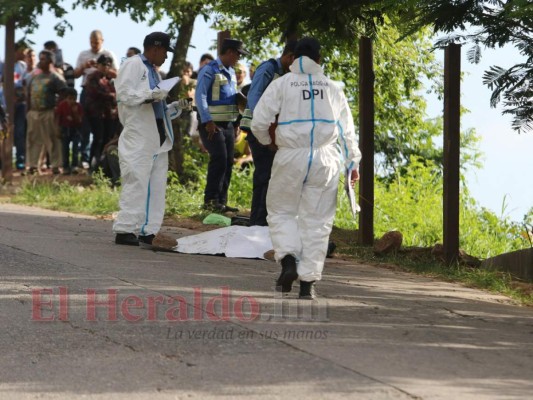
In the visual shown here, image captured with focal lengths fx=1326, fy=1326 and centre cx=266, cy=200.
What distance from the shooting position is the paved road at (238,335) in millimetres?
6805

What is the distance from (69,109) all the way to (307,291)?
1272 cm

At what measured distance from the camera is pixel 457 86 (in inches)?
509

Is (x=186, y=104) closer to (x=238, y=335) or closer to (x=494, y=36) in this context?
(x=494, y=36)

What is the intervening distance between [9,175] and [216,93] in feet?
22.5

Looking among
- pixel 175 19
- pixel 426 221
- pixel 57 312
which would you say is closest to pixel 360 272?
pixel 57 312

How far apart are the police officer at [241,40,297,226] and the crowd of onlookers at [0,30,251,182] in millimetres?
6748

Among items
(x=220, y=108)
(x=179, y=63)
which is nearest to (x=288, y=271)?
(x=220, y=108)

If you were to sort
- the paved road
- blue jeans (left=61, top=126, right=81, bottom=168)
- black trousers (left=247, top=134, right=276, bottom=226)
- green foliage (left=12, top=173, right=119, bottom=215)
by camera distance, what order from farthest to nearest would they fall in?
blue jeans (left=61, top=126, right=81, bottom=168) < green foliage (left=12, top=173, right=119, bottom=215) < black trousers (left=247, top=134, right=276, bottom=226) < the paved road

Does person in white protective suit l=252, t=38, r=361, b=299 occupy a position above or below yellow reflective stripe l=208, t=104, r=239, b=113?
below

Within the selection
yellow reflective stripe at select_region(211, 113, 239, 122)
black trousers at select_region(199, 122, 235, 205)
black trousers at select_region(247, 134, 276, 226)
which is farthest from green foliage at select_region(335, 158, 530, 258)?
black trousers at select_region(247, 134, 276, 226)

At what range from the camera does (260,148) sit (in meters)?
14.2

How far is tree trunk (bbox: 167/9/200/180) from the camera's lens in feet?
72.0

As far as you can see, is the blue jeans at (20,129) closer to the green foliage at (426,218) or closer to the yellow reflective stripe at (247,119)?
the green foliage at (426,218)

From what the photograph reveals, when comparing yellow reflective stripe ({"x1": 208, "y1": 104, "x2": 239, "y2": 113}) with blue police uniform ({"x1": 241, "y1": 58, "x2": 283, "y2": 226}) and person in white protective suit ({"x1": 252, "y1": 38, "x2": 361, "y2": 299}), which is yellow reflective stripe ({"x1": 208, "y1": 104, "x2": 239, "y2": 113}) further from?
person in white protective suit ({"x1": 252, "y1": 38, "x2": 361, "y2": 299})
